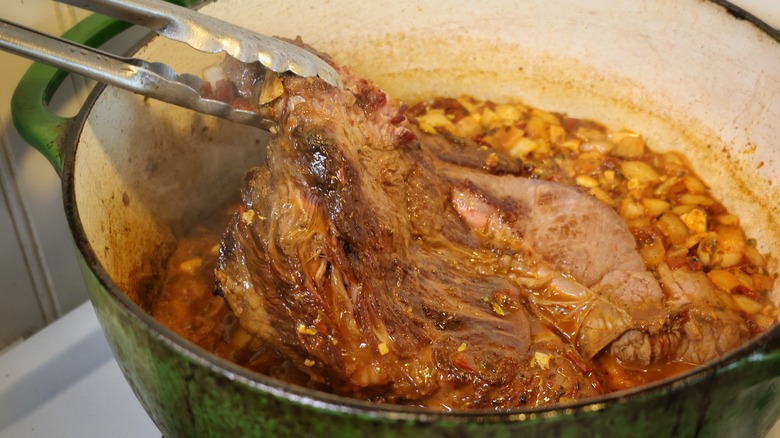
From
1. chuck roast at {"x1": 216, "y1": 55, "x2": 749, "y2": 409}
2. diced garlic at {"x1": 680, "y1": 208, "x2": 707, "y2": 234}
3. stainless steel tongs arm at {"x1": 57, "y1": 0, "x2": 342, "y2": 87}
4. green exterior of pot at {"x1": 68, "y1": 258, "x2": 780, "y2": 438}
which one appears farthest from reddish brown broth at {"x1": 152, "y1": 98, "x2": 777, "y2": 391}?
stainless steel tongs arm at {"x1": 57, "y1": 0, "x2": 342, "y2": 87}

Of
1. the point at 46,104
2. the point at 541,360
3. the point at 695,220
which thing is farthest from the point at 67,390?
the point at 695,220

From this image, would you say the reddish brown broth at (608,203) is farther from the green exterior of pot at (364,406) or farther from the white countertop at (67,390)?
the green exterior of pot at (364,406)

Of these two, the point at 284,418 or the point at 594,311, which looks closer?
the point at 284,418

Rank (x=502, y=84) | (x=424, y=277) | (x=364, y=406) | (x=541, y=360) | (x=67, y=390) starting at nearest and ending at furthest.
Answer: (x=364, y=406) → (x=541, y=360) → (x=424, y=277) → (x=67, y=390) → (x=502, y=84)

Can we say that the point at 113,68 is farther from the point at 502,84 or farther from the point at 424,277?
the point at 502,84

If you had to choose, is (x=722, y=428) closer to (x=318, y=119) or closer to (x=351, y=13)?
(x=318, y=119)

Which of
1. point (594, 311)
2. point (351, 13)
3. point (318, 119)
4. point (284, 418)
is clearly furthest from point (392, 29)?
point (284, 418)

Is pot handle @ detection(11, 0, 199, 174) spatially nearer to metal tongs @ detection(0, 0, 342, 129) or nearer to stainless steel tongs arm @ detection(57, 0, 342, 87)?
metal tongs @ detection(0, 0, 342, 129)
